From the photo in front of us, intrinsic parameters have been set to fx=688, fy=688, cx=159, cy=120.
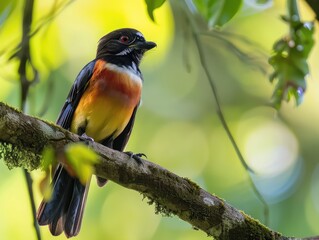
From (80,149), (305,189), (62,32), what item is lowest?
(305,189)

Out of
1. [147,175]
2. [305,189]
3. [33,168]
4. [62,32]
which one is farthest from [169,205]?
[305,189]

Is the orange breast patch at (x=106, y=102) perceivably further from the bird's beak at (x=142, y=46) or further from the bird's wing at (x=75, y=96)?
the bird's beak at (x=142, y=46)

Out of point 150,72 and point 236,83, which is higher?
point 150,72

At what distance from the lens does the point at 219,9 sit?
291cm

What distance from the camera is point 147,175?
10.3 feet

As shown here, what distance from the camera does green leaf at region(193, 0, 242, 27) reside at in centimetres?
280

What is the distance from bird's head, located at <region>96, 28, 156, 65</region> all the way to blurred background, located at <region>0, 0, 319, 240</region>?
52 centimetres

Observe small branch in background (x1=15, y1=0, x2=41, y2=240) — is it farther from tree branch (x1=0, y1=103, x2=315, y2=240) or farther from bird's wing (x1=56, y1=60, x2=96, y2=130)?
bird's wing (x1=56, y1=60, x2=96, y2=130)

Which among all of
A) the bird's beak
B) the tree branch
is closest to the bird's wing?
the bird's beak

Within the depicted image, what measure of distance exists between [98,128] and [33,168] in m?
1.39

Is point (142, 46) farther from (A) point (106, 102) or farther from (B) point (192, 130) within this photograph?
(B) point (192, 130)

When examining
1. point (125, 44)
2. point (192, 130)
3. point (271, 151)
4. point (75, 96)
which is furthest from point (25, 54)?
point (271, 151)

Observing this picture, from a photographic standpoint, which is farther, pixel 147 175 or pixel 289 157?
pixel 289 157

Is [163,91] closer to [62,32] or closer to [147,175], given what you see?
[62,32]
